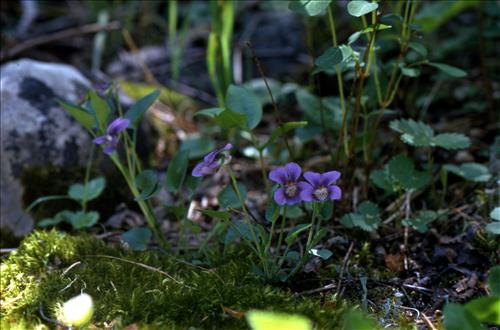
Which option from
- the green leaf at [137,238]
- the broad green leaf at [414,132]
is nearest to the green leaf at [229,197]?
the green leaf at [137,238]

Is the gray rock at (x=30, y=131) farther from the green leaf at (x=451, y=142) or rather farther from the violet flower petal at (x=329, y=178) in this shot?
the green leaf at (x=451, y=142)

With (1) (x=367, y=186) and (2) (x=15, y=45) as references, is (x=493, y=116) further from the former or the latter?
(2) (x=15, y=45)

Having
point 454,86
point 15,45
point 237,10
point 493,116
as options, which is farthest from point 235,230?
point 237,10

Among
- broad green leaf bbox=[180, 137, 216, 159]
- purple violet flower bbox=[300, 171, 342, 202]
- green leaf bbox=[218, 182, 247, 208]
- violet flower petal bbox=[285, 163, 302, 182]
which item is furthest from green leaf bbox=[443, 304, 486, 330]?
broad green leaf bbox=[180, 137, 216, 159]

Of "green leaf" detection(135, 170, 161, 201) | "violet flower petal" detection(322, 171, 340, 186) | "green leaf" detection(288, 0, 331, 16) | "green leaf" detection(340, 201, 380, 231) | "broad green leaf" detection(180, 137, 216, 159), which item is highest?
"green leaf" detection(288, 0, 331, 16)

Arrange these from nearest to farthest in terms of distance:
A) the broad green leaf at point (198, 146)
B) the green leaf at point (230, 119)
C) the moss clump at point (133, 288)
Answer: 1. the moss clump at point (133, 288)
2. the green leaf at point (230, 119)
3. the broad green leaf at point (198, 146)

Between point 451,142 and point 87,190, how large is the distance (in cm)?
145

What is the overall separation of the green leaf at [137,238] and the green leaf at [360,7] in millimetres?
1055

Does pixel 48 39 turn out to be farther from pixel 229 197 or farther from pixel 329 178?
pixel 329 178

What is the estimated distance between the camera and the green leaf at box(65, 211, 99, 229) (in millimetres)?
2299

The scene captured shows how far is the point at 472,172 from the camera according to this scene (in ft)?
7.67

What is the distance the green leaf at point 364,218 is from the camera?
2094 mm

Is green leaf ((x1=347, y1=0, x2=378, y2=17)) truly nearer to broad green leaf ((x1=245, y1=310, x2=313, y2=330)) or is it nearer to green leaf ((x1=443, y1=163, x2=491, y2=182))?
green leaf ((x1=443, y1=163, x2=491, y2=182))

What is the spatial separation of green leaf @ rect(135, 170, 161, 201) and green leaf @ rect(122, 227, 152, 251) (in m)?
0.17
